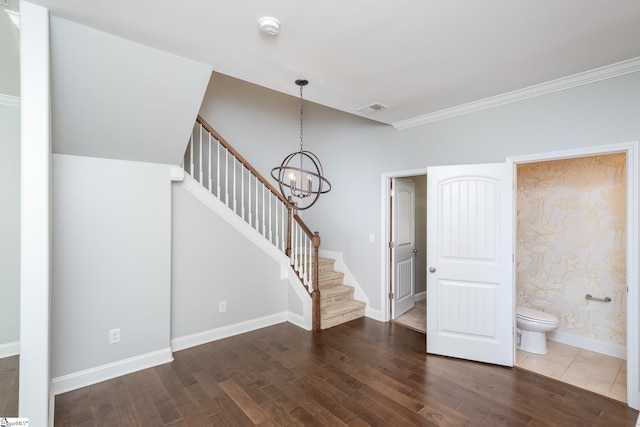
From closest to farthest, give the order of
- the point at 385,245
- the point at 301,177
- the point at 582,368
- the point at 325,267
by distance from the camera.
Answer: the point at 301,177, the point at 582,368, the point at 385,245, the point at 325,267

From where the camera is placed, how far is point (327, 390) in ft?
8.89

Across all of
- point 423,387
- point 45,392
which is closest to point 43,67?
point 45,392

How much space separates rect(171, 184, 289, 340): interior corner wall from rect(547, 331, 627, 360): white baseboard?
366 centimetres

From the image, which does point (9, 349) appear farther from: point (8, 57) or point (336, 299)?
point (336, 299)

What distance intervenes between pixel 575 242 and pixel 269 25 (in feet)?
13.7

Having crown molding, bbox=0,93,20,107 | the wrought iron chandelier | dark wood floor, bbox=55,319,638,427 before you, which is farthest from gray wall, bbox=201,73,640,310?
crown molding, bbox=0,93,20,107

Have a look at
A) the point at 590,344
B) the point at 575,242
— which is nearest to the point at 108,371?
the point at 590,344

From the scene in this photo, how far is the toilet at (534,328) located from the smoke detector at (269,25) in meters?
3.88

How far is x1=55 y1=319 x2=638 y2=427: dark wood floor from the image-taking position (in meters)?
2.34

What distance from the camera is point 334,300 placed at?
456 cm

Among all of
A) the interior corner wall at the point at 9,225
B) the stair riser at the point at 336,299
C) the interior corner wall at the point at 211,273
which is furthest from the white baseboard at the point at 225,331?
the interior corner wall at the point at 9,225

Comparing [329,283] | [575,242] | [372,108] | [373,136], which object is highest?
[372,108]

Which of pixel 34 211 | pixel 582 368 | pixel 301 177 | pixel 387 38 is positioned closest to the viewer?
pixel 34 211

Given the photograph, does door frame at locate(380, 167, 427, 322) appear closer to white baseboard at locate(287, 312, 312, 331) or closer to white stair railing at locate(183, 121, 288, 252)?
white baseboard at locate(287, 312, 312, 331)
